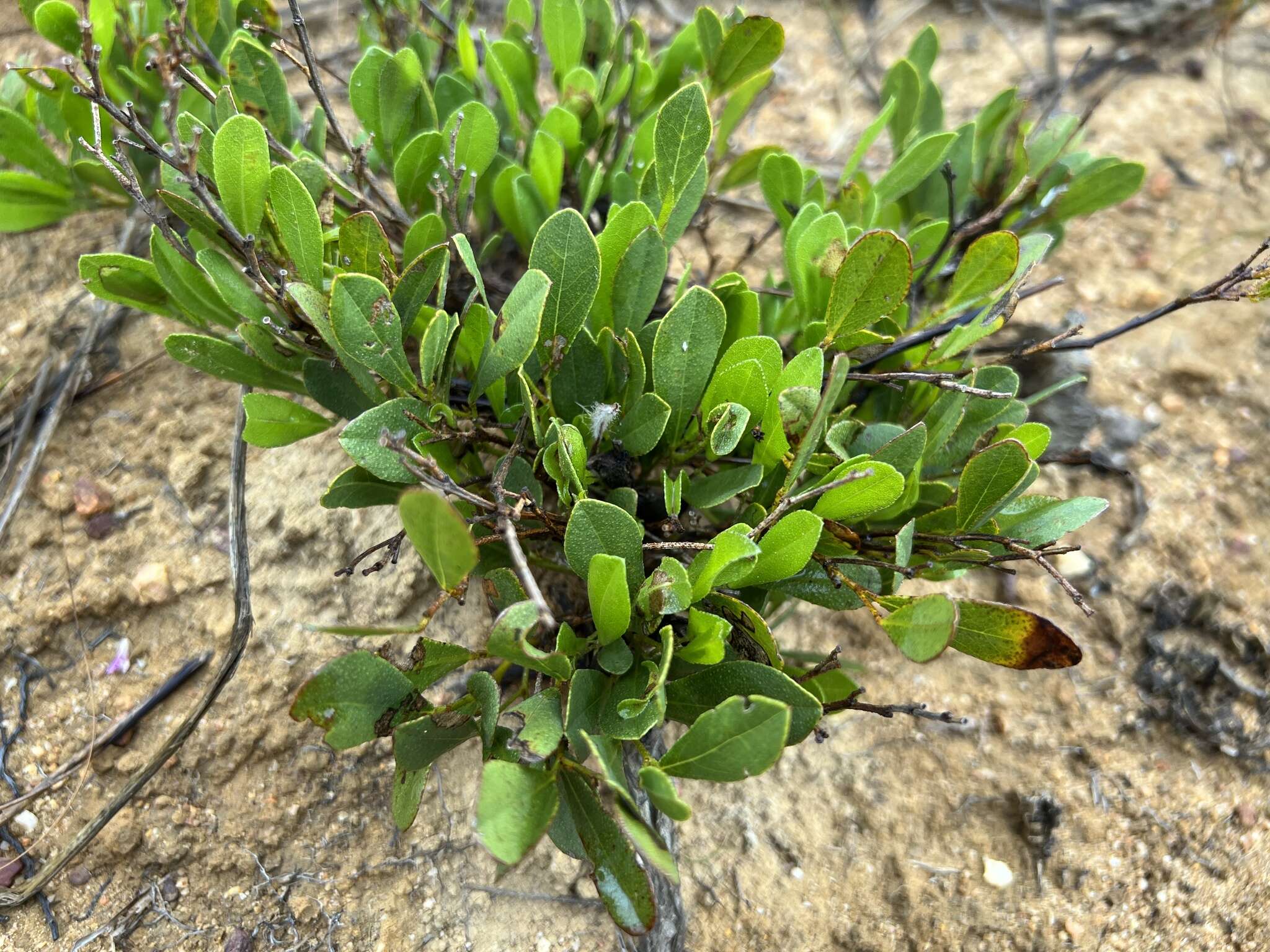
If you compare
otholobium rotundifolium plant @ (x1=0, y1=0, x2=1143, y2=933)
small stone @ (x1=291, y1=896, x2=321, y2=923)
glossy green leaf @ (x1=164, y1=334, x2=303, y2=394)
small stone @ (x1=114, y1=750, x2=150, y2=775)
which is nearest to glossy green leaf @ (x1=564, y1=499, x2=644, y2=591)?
otholobium rotundifolium plant @ (x1=0, y1=0, x2=1143, y2=933)

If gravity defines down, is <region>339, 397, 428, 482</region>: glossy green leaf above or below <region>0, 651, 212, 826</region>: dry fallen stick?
above

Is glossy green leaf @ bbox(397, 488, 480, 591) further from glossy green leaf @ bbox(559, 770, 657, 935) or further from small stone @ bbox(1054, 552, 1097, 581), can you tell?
→ small stone @ bbox(1054, 552, 1097, 581)

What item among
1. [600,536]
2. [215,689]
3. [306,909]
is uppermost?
[600,536]

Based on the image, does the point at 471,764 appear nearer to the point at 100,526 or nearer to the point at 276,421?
the point at 276,421

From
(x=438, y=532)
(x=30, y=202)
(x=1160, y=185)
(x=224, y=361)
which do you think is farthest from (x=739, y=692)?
(x=1160, y=185)

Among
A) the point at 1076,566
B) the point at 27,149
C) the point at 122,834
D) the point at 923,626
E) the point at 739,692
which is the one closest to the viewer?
the point at 923,626

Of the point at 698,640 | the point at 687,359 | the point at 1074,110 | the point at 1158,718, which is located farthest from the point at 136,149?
the point at 1074,110

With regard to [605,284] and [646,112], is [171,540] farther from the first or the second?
[646,112]

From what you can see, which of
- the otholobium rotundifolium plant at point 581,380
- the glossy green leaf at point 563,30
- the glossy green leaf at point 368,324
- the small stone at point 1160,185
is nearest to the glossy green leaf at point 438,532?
the otholobium rotundifolium plant at point 581,380
